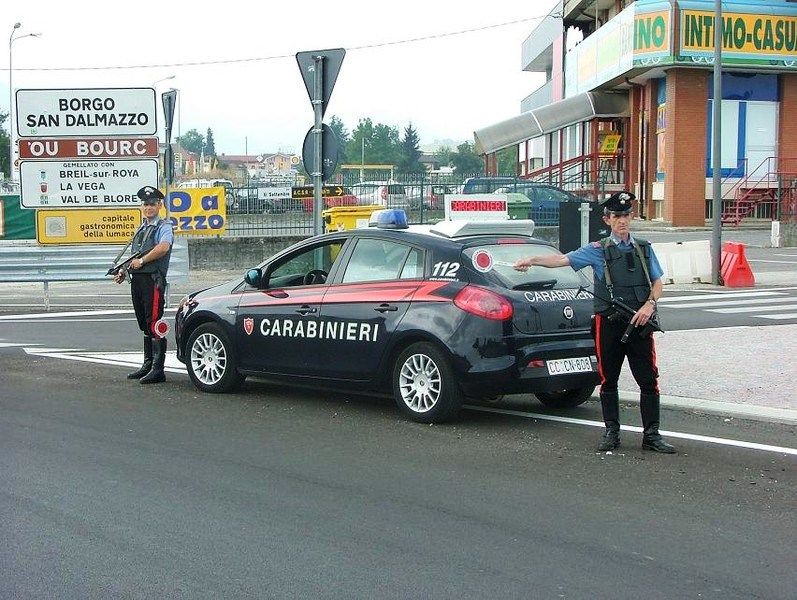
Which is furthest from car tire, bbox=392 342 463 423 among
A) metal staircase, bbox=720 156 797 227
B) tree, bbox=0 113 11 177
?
tree, bbox=0 113 11 177

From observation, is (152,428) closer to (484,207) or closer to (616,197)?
(616,197)

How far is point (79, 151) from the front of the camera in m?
19.2

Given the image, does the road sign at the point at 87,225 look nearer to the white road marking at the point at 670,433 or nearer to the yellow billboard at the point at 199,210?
the yellow billboard at the point at 199,210

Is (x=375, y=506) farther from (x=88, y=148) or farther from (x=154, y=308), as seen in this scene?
(x=88, y=148)

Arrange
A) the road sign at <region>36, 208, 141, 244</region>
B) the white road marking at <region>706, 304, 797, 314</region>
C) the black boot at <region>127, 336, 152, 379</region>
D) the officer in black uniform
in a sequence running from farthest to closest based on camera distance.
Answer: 1. the road sign at <region>36, 208, 141, 244</region>
2. the white road marking at <region>706, 304, 797, 314</region>
3. the black boot at <region>127, 336, 152, 379</region>
4. the officer in black uniform

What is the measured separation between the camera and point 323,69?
12.5 m

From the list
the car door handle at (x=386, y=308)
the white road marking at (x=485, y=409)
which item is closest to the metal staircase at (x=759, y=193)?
the white road marking at (x=485, y=409)

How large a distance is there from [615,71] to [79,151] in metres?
25.5

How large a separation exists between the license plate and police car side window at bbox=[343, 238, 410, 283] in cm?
144

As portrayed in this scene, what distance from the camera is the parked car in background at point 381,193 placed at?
26.7m

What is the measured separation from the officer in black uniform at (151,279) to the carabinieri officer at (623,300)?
425 cm

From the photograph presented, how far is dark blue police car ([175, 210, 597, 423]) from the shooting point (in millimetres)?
8289

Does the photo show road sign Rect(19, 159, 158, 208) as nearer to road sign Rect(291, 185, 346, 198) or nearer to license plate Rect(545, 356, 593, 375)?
road sign Rect(291, 185, 346, 198)

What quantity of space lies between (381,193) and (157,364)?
17.0m
